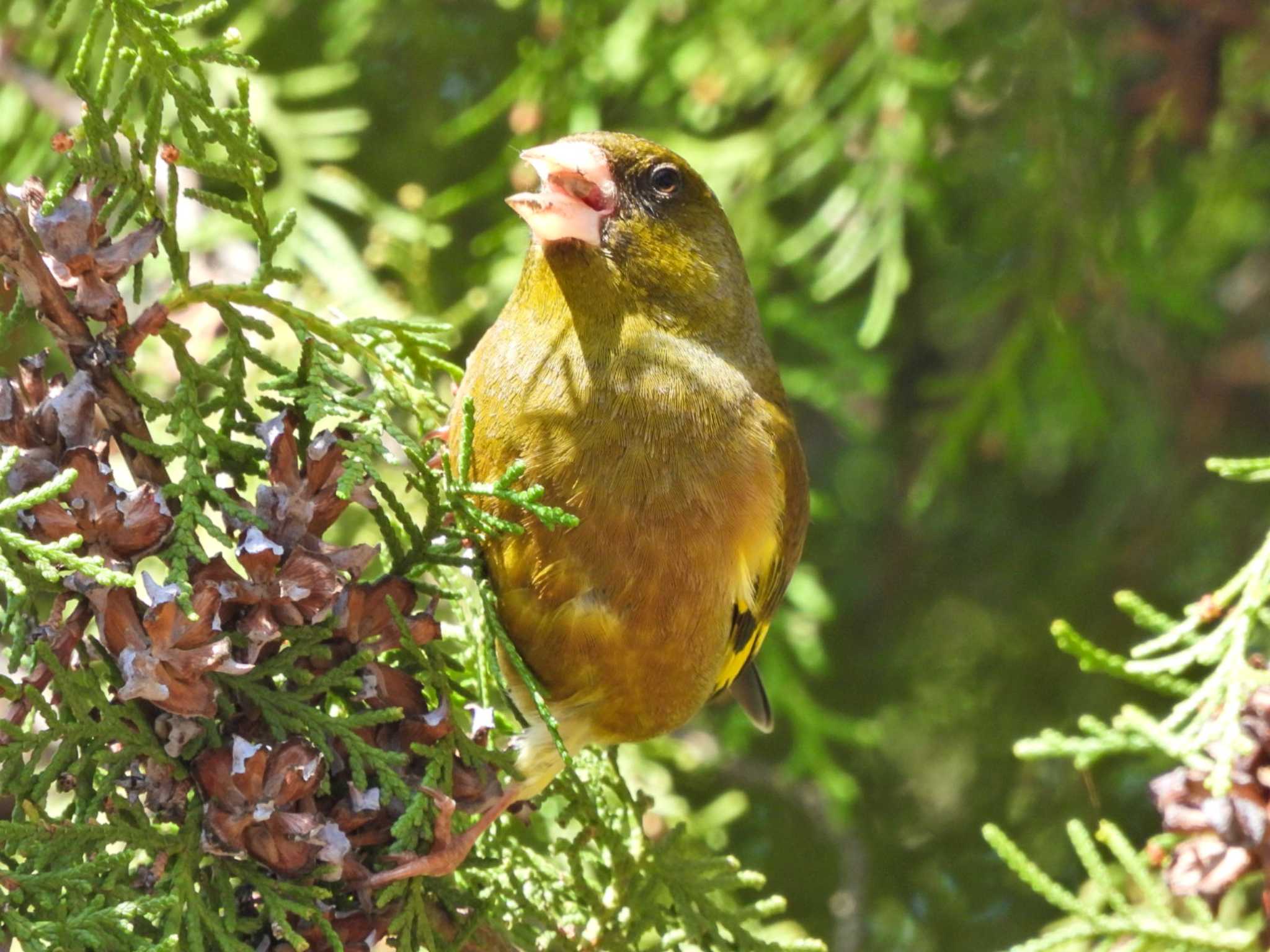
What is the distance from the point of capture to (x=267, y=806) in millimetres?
1885

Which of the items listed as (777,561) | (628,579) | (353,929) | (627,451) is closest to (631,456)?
(627,451)

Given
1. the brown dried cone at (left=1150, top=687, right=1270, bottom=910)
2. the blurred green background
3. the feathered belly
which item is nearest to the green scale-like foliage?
the feathered belly

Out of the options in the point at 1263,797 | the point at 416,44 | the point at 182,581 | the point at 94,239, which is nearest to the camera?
the point at 182,581

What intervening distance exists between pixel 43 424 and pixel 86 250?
24 centimetres

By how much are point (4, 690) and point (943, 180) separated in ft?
11.2

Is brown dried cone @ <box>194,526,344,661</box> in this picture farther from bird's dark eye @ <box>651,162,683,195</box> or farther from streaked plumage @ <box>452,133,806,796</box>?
bird's dark eye @ <box>651,162,683,195</box>

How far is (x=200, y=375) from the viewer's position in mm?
2096

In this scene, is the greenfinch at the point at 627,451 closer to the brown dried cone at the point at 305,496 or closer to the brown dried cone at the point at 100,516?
the brown dried cone at the point at 305,496

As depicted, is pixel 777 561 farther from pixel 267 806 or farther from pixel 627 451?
pixel 267 806

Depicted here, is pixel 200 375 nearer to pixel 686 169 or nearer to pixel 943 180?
pixel 686 169

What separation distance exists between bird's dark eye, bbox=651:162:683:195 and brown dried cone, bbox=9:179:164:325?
48.3 inches

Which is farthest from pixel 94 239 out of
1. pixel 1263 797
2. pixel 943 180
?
pixel 943 180

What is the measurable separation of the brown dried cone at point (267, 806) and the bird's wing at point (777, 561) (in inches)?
40.8

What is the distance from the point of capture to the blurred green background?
170 inches
